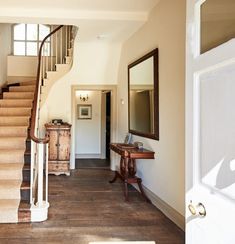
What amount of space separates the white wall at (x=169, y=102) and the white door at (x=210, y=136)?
2268 mm

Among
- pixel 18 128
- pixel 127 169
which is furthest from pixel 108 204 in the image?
pixel 18 128

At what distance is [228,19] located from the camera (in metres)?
1.47

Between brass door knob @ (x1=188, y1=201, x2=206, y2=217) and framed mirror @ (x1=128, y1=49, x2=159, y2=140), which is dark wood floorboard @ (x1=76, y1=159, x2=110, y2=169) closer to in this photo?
framed mirror @ (x1=128, y1=49, x2=159, y2=140)

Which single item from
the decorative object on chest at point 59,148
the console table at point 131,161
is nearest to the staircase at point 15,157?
the decorative object on chest at point 59,148

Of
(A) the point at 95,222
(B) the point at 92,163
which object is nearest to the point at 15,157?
(A) the point at 95,222

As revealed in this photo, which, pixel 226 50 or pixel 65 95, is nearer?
pixel 226 50

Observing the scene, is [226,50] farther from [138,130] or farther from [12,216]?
[138,130]

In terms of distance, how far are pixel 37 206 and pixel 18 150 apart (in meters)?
1.33

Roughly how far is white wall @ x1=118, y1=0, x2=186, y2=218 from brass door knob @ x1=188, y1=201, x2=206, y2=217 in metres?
2.37

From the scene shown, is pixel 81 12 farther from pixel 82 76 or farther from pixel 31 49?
pixel 31 49

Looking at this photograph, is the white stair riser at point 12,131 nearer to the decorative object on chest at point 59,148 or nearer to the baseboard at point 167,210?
the decorative object on chest at point 59,148

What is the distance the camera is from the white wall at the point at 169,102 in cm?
406

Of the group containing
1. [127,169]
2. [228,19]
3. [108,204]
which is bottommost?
[108,204]

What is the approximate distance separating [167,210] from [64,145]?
363cm
